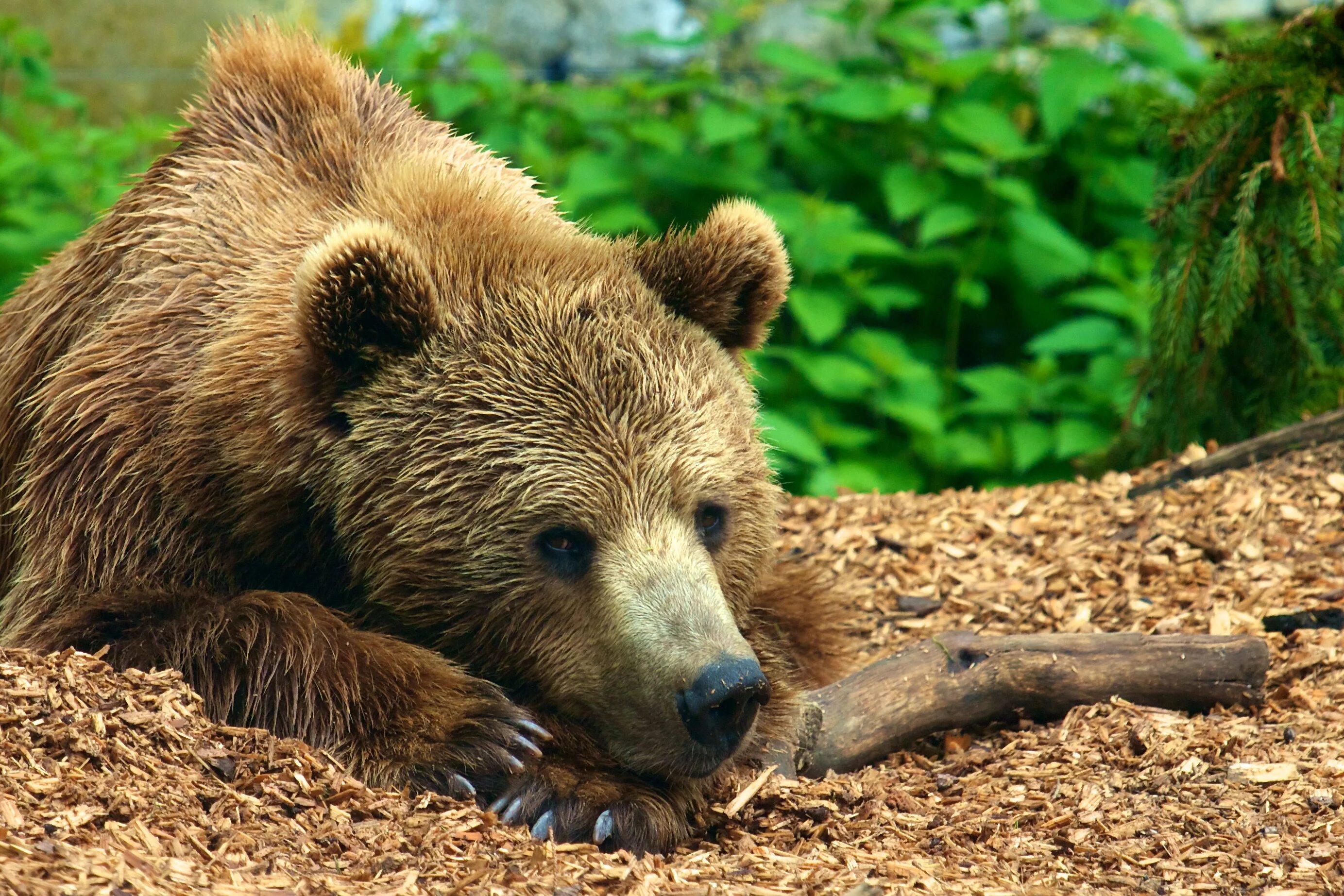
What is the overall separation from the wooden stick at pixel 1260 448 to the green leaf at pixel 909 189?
3.15 meters

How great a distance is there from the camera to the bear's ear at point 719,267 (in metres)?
3.79

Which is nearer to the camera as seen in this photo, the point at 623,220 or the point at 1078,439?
the point at 1078,439

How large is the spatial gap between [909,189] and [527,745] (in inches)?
227

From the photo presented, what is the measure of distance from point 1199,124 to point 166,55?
28.7 ft

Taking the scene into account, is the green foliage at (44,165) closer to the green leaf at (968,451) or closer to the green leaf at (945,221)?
the green leaf at (945,221)

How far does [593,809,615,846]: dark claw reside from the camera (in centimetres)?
317

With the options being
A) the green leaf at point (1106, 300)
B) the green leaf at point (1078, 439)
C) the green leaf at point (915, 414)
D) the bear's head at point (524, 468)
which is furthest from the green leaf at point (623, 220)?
the bear's head at point (524, 468)

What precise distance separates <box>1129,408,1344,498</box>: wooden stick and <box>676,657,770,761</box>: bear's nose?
2662 mm

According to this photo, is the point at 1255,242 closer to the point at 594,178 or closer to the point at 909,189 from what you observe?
the point at 909,189

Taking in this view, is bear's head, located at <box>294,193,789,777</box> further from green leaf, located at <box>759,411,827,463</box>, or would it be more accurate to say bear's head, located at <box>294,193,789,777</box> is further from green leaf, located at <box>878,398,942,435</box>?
green leaf, located at <box>878,398,942,435</box>

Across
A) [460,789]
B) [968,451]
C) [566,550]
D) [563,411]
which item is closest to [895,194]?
[968,451]

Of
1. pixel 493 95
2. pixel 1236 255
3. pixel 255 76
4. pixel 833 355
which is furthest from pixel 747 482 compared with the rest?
pixel 493 95

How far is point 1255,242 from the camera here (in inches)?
206

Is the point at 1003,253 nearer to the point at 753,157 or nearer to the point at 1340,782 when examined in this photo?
the point at 753,157
